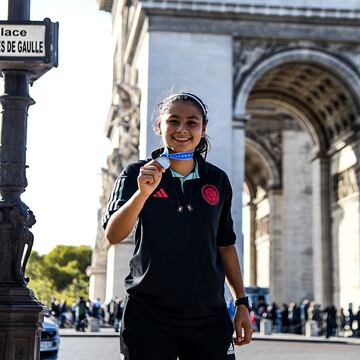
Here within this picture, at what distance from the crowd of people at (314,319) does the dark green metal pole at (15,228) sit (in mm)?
20922

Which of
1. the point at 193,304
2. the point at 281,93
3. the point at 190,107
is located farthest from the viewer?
the point at 281,93

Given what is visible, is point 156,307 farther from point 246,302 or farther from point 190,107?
point 190,107

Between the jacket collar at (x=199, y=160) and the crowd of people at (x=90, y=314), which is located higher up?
the jacket collar at (x=199, y=160)

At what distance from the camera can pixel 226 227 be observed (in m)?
3.63

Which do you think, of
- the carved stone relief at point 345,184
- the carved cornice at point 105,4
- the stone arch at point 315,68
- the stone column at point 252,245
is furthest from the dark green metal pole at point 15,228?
the carved cornice at point 105,4

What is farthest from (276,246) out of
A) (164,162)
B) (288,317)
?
(164,162)

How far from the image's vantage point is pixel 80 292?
95500 mm

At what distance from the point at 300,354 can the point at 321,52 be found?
47.3 ft

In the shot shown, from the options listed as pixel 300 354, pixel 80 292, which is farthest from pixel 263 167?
pixel 80 292

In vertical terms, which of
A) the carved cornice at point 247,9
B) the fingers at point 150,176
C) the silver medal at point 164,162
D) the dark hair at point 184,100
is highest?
the carved cornice at point 247,9

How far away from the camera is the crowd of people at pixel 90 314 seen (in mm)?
29094

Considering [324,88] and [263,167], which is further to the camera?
[263,167]

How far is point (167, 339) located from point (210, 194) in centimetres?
65

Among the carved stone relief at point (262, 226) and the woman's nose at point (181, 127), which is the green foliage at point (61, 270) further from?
the woman's nose at point (181, 127)
